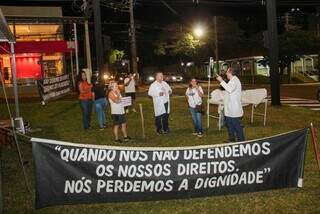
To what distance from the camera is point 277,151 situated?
25.0 ft

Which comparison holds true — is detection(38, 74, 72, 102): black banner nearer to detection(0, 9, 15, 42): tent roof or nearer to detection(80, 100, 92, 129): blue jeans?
detection(80, 100, 92, 129): blue jeans

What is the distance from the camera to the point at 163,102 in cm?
1477

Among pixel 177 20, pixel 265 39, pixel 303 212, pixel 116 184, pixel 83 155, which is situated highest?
pixel 177 20

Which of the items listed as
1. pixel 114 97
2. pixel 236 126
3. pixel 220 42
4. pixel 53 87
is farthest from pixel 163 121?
pixel 220 42

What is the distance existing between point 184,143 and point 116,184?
19.3 feet

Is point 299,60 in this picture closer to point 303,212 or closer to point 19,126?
point 19,126

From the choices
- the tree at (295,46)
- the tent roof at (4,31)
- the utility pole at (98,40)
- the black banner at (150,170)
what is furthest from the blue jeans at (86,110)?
the tree at (295,46)

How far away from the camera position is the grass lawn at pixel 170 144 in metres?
7.41

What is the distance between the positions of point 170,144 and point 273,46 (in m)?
11.1

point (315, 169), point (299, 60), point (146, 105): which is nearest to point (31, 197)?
point (315, 169)

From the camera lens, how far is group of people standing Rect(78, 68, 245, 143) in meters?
11.4

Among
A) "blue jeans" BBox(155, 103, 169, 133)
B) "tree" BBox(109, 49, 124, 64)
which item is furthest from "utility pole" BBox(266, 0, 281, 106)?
"tree" BBox(109, 49, 124, 64)

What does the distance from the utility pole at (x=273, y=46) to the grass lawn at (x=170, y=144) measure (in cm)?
117

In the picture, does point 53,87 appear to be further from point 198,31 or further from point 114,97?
point 198,31
